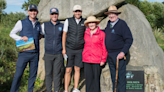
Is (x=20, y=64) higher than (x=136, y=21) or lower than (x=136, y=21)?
lower

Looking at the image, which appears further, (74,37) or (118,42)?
(74,37)

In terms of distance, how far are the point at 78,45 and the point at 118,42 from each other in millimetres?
945

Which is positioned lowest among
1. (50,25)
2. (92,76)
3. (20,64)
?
(92,76)

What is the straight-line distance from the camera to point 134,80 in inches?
132

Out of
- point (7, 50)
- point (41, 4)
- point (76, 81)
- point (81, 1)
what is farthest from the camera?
point (7, 50)

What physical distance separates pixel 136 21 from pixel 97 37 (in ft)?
6.48

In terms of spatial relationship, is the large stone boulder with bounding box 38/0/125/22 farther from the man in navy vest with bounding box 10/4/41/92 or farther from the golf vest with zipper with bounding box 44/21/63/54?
the man in navy vest with bounding box 10/4/41/92

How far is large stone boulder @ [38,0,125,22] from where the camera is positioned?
4.58 meters

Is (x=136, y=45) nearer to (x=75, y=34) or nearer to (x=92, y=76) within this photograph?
(x=92, y=76)

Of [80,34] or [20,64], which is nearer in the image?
[20,64]

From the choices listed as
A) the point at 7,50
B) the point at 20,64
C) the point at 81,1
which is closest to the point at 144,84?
the point at 20,64

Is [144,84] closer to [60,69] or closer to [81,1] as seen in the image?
[60,69]

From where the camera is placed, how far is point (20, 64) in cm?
298

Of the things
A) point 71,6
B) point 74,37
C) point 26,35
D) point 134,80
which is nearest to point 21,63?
point 26,35
